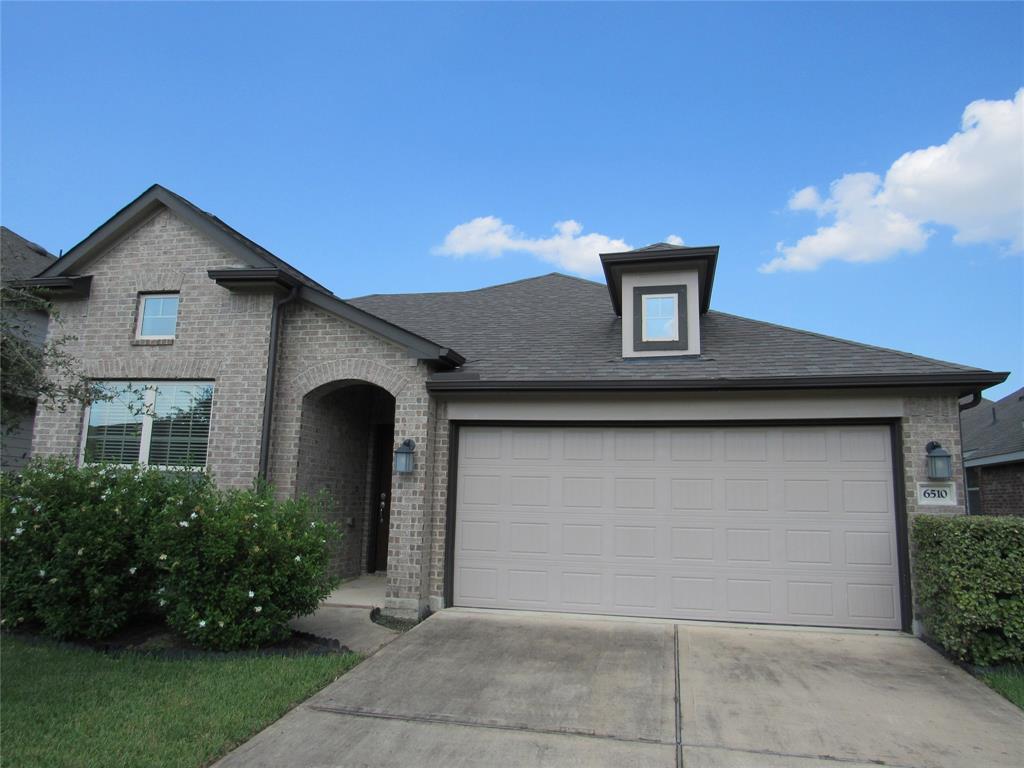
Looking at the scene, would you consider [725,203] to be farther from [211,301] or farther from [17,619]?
[17,619]

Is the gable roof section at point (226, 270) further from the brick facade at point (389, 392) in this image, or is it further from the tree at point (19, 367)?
the tree at point (19, 367)

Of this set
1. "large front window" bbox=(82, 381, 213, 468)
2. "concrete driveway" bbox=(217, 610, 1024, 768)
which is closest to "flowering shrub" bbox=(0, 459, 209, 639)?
"large front window" bbox=(82, 381, 213, 468)

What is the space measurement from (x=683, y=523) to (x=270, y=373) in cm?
600

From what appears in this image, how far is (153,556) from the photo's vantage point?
6285 millimetres

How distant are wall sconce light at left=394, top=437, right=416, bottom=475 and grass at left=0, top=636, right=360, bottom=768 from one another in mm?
2519

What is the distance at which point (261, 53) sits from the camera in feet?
36.0

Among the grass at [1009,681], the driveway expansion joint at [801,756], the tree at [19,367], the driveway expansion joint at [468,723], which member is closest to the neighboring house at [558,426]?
the grass at [1009,681]

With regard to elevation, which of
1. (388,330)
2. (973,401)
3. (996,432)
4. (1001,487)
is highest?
(388,330)

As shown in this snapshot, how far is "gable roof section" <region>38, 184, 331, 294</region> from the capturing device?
30.2 ft

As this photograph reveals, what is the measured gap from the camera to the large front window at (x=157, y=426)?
884 cm

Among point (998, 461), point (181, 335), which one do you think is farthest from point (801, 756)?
point (998, 461)

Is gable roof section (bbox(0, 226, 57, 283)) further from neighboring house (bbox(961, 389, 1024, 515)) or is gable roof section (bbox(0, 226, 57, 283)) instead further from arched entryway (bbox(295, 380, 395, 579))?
neighboring house (bbox(961, 389, 1024, 515))

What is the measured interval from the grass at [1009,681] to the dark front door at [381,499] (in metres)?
8.26

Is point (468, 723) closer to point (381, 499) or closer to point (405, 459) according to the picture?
point (405, 459)
